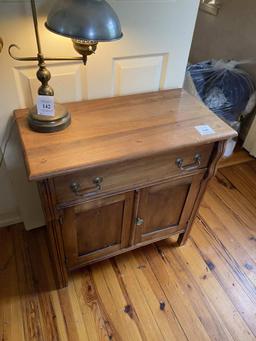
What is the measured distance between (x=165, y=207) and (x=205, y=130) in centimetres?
41

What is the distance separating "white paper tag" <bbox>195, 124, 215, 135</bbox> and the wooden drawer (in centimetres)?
6

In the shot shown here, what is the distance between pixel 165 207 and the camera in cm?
124

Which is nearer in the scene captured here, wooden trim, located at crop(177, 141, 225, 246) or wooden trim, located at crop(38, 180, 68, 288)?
wooden trim, located at crop(38, 180, 68, 288)

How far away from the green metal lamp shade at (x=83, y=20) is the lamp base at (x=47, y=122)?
0.30 metres

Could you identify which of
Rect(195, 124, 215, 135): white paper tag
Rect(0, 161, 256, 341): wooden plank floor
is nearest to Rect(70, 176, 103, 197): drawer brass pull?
Rect(195, 124, 215, 135): white paper tag

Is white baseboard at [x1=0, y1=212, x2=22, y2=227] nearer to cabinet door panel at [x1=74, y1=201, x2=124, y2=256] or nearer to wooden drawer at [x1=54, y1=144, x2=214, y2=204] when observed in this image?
cabinet door panel at [x1=74, y1=201, x2=124, y2=256]

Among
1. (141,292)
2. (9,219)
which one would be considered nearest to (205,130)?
(141,292)

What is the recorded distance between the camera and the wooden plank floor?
1201 millimetres

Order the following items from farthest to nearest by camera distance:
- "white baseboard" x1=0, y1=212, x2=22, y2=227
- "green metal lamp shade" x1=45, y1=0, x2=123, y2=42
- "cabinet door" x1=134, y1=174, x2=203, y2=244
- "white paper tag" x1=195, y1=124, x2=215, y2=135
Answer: "white baseboard" x1=0, y1=212, x2=22, y2=227, "cabinet door" x1=134, y1=174, x2=203, y2=244, "white paper tag" x1=195, y1=124, x2=215, y2=135, "green metal lamp shade" x1=45, y1=0, x2=123, y2=42

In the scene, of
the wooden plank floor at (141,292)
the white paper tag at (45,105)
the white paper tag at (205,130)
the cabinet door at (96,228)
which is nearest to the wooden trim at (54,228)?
the cabinet door at (96,228)

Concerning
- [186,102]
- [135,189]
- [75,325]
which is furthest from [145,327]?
[186,102]

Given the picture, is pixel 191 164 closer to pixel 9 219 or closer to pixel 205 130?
pixel 205 130

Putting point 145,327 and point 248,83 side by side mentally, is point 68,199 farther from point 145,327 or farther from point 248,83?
point 248,83

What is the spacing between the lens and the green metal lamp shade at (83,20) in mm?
703
